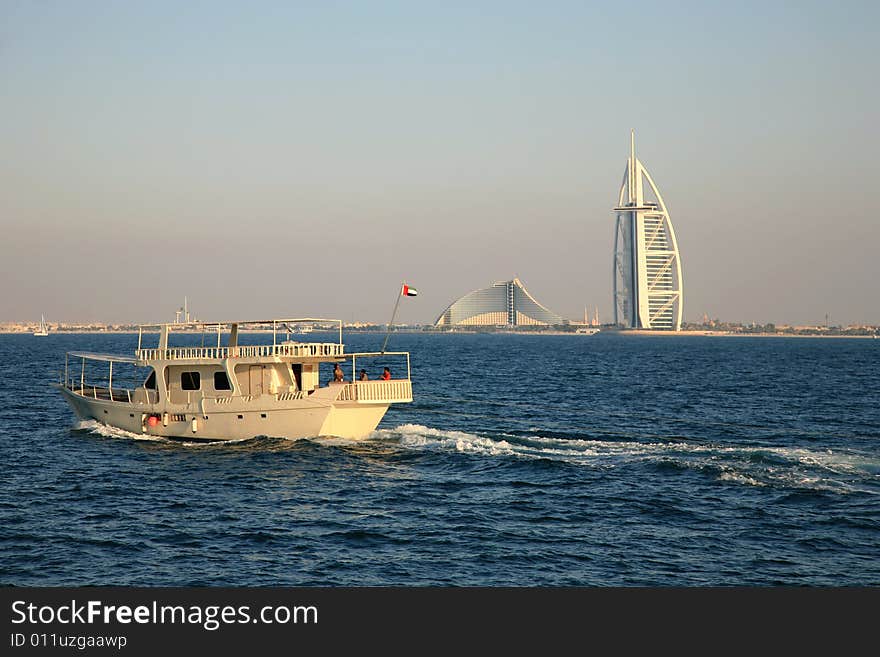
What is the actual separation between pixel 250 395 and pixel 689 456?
59.2ft

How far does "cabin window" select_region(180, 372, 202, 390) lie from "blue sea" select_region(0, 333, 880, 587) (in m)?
2.59

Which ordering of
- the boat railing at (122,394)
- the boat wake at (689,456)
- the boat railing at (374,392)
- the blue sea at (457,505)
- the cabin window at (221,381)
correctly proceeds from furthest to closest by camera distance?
the boat railing at (122,394)
the cabin window at (221,381)
the boat railing at (374,392)
the boat wake at (689,456)
the blue sea at (457,505)

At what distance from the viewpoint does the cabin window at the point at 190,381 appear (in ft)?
135

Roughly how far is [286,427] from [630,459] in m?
13.9

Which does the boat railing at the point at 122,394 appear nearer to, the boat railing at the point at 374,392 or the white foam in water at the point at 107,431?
the white foam in water at the point at 107,431

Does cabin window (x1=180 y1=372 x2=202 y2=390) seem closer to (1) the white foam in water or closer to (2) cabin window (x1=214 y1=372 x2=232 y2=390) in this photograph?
(2) cabin window (x1=214 y1=372 x2=232 y2=390)

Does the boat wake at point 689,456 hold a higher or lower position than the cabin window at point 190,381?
lower

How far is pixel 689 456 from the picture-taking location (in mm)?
36188

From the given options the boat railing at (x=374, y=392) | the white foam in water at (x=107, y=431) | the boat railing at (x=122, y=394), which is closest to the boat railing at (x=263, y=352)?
the boat railing at (x=122, y=394)

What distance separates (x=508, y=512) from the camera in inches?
1105

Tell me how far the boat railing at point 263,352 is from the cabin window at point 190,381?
75 cm

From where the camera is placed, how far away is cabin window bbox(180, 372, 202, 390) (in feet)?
135

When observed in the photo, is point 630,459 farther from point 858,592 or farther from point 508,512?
point 858,592

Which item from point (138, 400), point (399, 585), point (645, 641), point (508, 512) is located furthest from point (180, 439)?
point (645, 641)
